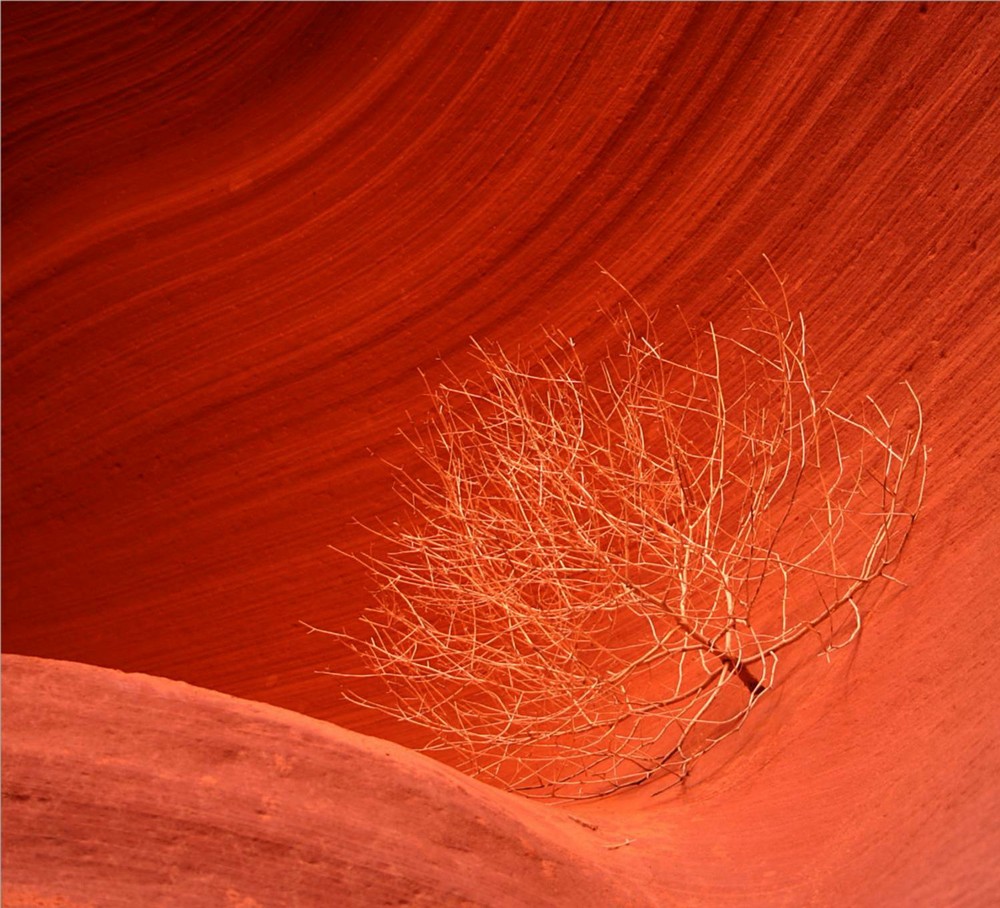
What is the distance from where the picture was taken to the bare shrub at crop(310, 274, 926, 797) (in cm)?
131

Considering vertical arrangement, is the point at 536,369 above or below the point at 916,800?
above

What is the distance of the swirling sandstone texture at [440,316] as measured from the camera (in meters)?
0.89

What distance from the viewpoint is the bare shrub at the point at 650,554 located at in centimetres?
131

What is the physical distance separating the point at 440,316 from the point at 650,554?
2.34 feet

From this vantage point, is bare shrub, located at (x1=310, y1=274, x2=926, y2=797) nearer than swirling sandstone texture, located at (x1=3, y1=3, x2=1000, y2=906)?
No

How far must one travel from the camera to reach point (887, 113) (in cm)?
169

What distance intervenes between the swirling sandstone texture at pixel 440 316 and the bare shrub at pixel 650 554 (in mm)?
71

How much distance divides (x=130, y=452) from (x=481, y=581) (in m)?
1.08

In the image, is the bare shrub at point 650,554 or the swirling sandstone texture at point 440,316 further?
the bare shrub at point 650,554

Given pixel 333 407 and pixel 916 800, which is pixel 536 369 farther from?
pixel 916 800

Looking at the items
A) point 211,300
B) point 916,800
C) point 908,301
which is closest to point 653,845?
point 916,800

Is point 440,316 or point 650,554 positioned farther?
point 440,316

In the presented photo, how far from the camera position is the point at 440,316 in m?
2.10

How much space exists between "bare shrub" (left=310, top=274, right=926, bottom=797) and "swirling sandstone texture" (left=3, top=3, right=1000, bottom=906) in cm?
7
